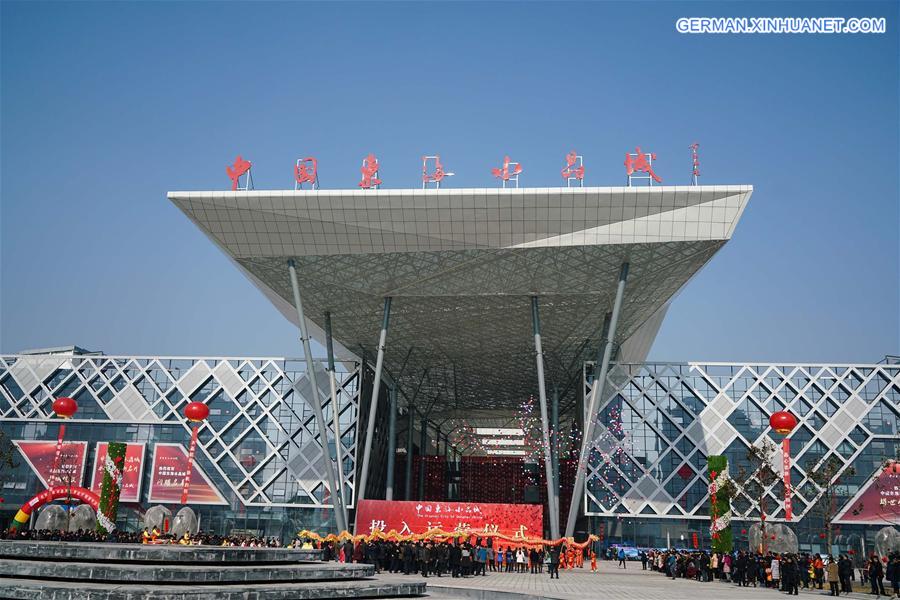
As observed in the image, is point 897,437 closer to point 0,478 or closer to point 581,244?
point 581,244

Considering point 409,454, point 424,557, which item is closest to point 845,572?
point 424,557

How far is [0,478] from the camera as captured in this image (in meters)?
48.0

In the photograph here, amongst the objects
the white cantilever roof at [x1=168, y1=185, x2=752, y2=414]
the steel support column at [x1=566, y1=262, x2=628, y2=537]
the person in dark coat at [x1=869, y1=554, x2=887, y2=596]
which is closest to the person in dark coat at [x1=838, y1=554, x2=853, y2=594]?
the person in dark coat at [x1=869, y1=554, x2=887, y2=596]

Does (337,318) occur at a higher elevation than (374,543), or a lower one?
higher

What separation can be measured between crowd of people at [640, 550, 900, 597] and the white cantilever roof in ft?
40.1

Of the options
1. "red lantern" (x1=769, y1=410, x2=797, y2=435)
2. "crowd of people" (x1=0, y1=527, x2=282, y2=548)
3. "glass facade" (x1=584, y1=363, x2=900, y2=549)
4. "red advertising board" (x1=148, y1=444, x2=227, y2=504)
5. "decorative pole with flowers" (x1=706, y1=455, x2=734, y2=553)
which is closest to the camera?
"crowd of people" (x1=0, y1=527, x2=282, y2=548)

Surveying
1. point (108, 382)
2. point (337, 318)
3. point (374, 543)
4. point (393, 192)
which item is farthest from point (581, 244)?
point (108, 382)

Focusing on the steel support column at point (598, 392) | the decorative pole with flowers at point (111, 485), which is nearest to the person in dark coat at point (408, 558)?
the steel support column at point (598, 392)

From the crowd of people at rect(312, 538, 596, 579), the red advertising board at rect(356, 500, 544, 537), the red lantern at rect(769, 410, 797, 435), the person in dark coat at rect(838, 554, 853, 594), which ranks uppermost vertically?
the red lantern at rect(769, 410, 797, 435)

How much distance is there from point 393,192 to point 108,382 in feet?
92.3

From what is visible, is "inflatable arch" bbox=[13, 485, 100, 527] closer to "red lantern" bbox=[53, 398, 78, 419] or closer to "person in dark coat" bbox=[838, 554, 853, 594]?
"red lantern" bbox=[53, 398, 78, 419]

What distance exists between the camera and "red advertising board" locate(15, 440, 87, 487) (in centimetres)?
4738

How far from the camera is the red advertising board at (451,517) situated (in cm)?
3459

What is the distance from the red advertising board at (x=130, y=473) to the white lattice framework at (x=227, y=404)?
1.84m
